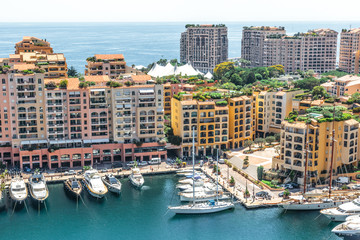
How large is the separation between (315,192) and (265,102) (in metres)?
34.5

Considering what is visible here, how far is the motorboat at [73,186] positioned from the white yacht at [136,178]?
→ 9084mm

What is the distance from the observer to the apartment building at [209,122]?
98375 millimetres

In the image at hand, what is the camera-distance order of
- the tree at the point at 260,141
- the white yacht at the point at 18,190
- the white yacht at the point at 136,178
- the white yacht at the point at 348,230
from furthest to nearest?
the tree at the point at 260,141
the white yacht at the point at 136,178
the white yacht at the point at 18,190
the white yacht at the point at 348,230

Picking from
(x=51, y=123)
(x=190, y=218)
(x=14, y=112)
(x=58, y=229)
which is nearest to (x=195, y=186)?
(x=190, y=218)

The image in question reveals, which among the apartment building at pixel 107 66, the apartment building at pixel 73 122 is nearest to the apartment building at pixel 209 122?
the apartment building at pixel 73 122

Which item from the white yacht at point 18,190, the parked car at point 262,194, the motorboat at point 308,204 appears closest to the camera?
the motorboat at point 308,204

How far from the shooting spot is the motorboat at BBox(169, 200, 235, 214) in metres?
76.2

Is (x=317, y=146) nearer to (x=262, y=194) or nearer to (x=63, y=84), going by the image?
(x=262, y=194)

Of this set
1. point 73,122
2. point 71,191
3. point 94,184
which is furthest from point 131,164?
point 71,191

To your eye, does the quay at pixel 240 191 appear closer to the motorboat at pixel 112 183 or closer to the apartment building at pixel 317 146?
the apartment building at pixel 317 146

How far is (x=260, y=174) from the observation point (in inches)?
3450

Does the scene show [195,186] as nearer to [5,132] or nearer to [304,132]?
[304,132]

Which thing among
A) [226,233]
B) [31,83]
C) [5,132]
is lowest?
[226,233]

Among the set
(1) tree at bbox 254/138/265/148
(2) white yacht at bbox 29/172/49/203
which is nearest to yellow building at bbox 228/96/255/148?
(1) tree at bbox 254/138/265/148
